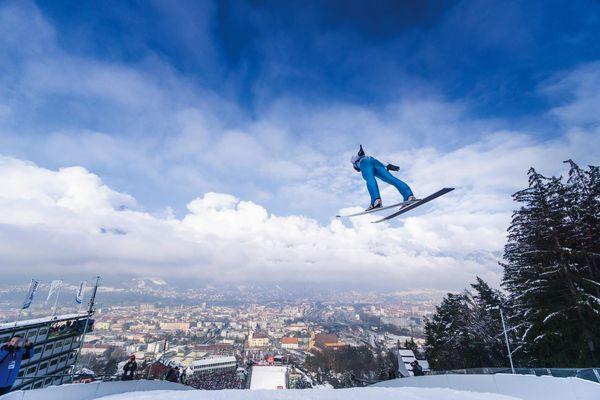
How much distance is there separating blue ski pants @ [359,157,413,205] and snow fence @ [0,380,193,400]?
7888 millimetres

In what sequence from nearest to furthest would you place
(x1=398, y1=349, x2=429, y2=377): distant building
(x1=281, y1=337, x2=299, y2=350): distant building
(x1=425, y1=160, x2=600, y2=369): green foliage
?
1. (x1=425, y1=160, x2=600, y2=369): green foliage
2. (x1=398, y1=349, x2=429, y2=377): distant building
3. (x1=281, y1=337, x2=299, y2=350): distant building

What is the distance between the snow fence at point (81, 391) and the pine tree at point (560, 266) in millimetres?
19330

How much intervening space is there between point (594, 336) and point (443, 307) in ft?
74.6

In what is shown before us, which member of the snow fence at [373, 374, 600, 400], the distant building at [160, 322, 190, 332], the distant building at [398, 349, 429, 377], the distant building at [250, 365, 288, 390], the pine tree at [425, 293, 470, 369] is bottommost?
the distant building at [160, 322, 190, 332]

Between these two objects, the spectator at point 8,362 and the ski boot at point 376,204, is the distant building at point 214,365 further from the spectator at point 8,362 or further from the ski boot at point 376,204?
the ski boot at point 376,204

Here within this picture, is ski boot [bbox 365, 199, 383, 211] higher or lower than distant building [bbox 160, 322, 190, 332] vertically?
higher

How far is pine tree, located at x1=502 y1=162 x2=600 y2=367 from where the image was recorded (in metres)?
16.1

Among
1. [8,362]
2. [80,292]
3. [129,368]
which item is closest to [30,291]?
[80,292]

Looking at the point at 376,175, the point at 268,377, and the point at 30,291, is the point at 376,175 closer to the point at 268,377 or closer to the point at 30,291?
the point at 30,291

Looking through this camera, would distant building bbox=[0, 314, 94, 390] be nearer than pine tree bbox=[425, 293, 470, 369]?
Yes

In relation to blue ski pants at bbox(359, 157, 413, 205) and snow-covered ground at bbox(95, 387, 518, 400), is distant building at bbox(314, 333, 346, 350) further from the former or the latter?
blue ski pants at bbox(359, 157, 413, 205)

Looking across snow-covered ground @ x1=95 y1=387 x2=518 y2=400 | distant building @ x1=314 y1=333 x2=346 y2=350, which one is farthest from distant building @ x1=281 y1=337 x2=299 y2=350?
snow-covered ground @ x1=95 y1=387 x2=518 y2=400

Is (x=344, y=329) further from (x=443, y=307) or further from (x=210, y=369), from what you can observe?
(x=443, y=307)

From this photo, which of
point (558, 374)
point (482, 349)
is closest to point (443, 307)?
point (482, 349)
